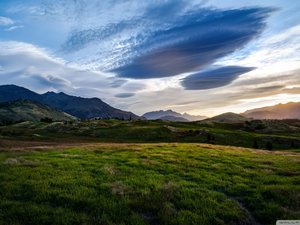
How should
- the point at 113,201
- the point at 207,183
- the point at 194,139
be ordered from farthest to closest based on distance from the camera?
the point at 194,139, the point at 207,183, the point at 113,201

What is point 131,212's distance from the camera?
13492mm

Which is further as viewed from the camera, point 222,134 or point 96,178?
point 222,134

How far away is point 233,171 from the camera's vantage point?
78.3ft

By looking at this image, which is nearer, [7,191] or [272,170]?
[7,191]

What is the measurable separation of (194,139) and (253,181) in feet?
258

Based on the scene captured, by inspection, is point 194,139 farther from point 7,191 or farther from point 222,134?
point 7,191

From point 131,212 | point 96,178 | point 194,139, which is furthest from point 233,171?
point 194,139

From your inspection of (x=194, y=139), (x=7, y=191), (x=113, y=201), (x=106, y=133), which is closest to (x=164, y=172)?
(x=113, y=201)

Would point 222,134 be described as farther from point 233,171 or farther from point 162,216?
point 162,216

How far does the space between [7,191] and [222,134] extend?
94.8 m

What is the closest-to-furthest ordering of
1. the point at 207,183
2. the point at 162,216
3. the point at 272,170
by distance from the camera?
the point at 162,216
the point at 207,183
the point at 272,170

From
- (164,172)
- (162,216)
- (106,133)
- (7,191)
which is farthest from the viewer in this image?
(106,133)

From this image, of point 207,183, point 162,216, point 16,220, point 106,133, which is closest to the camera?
point 16,220

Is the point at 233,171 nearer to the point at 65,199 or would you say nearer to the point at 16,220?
the point at 65,199
